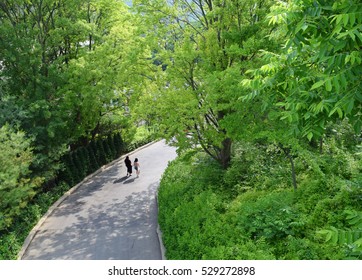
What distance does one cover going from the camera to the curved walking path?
484 inches

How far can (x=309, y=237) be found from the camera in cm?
803

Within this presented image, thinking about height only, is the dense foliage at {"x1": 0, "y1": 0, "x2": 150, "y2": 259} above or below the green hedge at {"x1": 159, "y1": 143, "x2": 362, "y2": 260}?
above

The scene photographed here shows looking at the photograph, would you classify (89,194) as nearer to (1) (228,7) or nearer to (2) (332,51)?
(1) (228,7)

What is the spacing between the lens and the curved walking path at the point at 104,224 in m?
12.3

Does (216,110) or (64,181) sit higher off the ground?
(216,110)

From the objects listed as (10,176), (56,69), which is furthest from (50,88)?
(10,176)

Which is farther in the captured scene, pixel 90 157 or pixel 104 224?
pixel 90 157

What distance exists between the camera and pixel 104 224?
48.2 ft

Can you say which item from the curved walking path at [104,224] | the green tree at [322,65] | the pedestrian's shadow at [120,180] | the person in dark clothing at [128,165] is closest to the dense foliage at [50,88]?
the curved walking path at [104,224]

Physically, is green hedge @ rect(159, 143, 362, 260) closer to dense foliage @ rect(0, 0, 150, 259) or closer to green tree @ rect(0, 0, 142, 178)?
dense foliage @ rect(0, 0, 150, 259)

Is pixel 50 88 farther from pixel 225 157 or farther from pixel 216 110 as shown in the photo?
pixel 225 157

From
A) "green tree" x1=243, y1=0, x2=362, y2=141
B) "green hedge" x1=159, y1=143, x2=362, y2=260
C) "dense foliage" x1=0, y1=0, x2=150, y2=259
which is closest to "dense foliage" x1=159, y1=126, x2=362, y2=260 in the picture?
"green hedge" x1=159, y1=143, x2=362, y2=260

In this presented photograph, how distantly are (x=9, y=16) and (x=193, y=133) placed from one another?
431 inches

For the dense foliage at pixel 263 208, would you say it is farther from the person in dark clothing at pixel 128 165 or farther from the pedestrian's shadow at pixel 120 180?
the person in dark clothing at pixel 128 165
